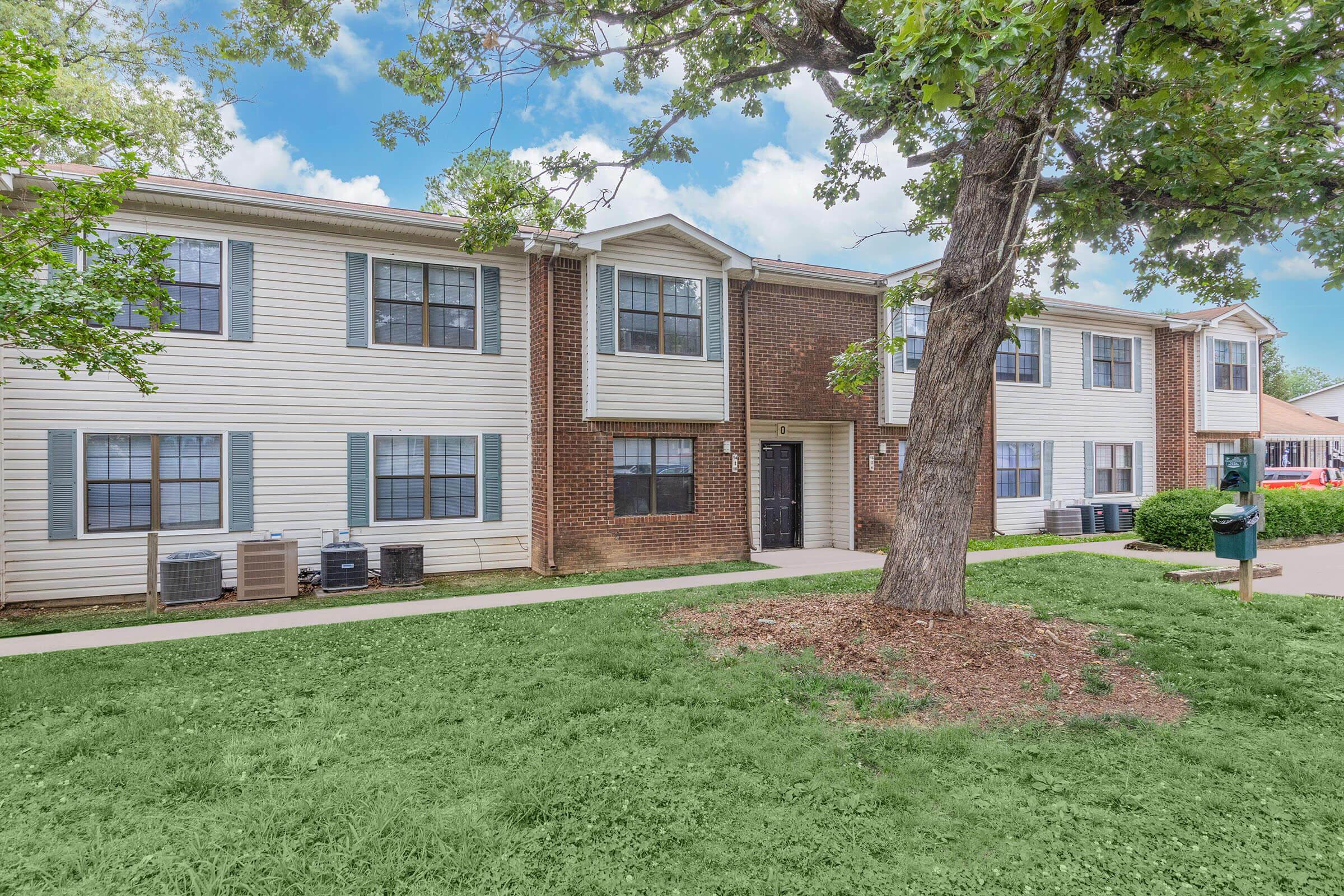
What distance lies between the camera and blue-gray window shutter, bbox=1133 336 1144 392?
17234mm

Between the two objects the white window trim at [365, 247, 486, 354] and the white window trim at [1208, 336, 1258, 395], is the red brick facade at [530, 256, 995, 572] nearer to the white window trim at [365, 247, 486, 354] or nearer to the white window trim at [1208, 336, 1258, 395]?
the white window trim at [365, 247, 486, 354]

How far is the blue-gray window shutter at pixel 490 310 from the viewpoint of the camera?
1073 centimetres


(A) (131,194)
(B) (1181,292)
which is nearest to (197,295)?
(A) (131,194)

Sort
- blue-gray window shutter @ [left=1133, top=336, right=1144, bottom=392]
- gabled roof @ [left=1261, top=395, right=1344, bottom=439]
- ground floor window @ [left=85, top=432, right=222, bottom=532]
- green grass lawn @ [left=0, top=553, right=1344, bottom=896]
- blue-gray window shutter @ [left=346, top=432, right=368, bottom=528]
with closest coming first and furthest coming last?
green grass lawn @ [left=0, top=553, right=1344, bottom=896] → ground floor window @ [left=85, top=432, right=222, bottom=532] → blue-gray window shutter @ [left=346, top=432, right=368, bottom=528] → blue-gray window shutter @ [left=1133, top=336, right=1144, bottom=392] → gabled roof @ [left=1261, top=395, right=1344, bottom=439]

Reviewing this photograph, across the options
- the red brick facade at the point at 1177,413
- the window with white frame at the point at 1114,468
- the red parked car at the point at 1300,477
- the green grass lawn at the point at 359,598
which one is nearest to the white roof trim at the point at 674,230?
the green grass lawn at the point at 359,598

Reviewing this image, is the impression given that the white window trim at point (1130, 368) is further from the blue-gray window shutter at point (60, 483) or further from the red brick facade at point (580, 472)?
the blue-gray window shutter at point (60, 483)

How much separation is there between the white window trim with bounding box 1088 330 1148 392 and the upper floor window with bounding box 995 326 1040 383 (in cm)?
182

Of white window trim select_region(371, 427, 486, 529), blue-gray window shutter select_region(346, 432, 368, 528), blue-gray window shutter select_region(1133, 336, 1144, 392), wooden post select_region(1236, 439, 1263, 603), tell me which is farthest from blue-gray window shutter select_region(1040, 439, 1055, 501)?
blue-gray window shutter select_region(346, 432, 368, 528)

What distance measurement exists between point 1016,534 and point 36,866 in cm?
1635

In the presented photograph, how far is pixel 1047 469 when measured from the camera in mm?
→ 15938

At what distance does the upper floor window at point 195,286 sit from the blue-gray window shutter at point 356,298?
5.18 feet

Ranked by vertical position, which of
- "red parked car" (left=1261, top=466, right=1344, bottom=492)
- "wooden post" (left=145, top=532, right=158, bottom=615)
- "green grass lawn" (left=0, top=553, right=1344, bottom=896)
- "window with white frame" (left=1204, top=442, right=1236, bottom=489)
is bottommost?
"green grass lawn" (left=0, top=553, right=1344, bottom=896)

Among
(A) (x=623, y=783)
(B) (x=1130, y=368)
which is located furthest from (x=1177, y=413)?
(A) (x=623, y=783)

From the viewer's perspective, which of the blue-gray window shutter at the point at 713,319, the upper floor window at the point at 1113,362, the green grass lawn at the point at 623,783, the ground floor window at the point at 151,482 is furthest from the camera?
the upper floor window at the point at 1113,362
